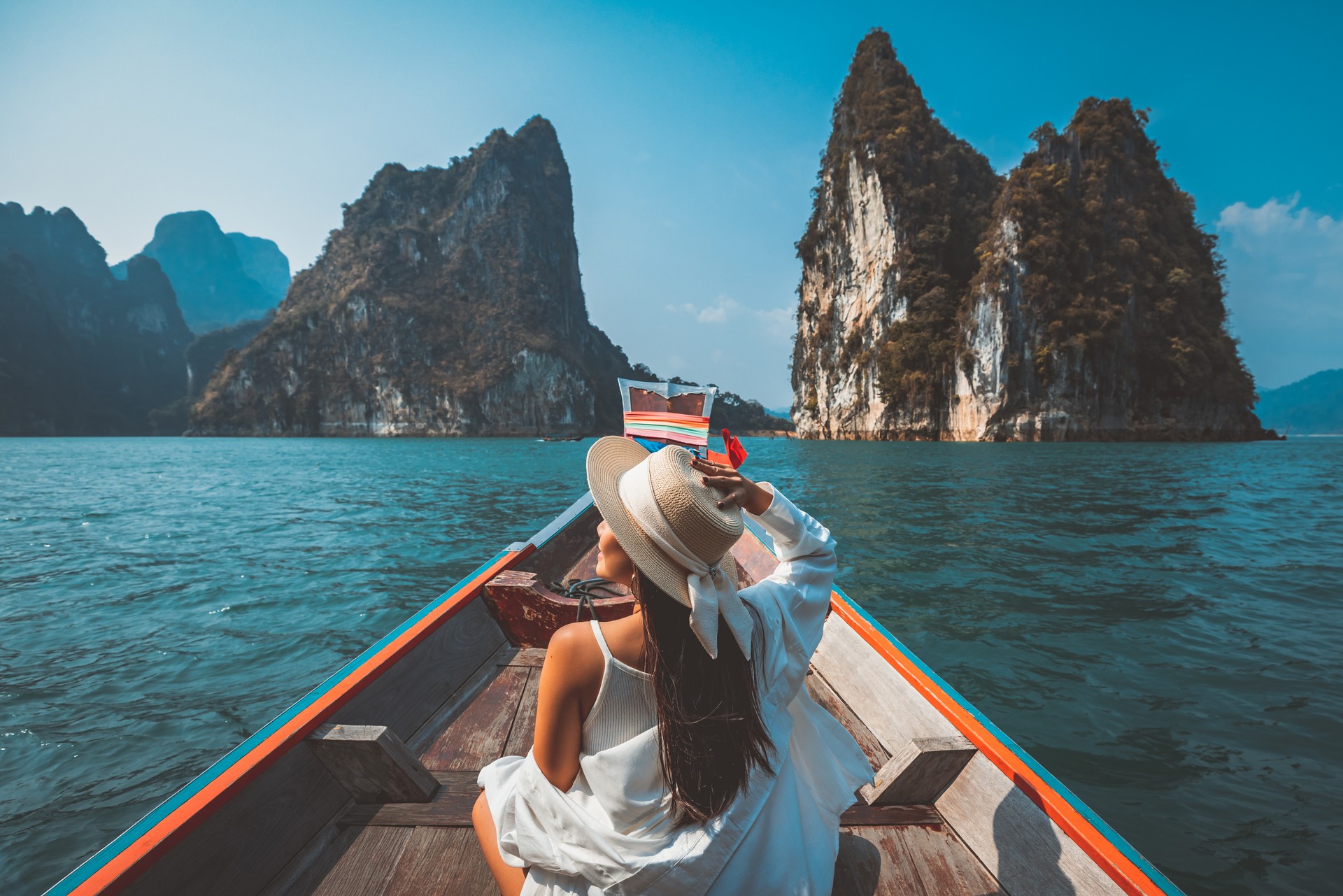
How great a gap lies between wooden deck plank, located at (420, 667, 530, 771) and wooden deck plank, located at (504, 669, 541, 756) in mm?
21

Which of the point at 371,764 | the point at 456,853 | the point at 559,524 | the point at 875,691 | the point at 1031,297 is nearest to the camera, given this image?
the point at 456,853

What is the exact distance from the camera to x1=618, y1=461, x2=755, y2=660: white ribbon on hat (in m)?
1.14

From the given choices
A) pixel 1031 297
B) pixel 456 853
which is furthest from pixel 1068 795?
pixel 1031 297

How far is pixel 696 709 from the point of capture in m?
1.25

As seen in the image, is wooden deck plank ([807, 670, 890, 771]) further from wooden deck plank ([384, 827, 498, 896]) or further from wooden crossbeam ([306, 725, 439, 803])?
wooden crossbeam ([306, 725, 439, 803])

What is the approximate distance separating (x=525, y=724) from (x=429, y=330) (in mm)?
108532

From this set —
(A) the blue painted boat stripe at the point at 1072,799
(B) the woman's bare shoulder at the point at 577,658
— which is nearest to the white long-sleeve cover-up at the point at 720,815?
(B) the woman's bare shoulder at the point at 577,658

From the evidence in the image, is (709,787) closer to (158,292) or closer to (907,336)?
(907,336)

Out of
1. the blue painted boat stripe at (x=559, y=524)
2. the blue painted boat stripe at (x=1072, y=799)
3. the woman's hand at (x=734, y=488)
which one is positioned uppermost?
the woman's hand at (x=734, y=488)

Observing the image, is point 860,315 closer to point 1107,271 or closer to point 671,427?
point 1107,271

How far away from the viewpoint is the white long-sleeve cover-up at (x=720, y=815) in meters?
1.26

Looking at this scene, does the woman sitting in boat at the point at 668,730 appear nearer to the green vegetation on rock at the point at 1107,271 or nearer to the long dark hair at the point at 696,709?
the long dark hair at the point at 696,709

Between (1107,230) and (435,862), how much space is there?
56233 millimetres

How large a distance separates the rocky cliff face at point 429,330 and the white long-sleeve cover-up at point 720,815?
320 ft
